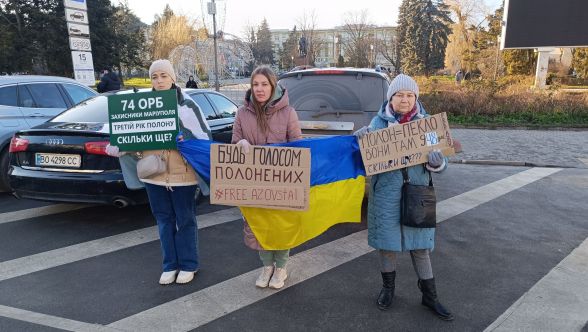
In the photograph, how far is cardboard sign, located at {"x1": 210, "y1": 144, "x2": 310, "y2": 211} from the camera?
10.4 feet

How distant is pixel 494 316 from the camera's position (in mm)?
3176

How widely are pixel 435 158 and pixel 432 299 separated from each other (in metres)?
1.12

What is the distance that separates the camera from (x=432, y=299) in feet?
10.4

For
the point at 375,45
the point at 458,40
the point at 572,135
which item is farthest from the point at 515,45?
the point at 375,45

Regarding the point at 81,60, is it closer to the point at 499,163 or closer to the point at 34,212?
the point at 34,212

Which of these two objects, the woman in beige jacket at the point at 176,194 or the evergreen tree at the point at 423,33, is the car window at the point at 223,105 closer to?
the woman in beige jacket at the point at 176,194

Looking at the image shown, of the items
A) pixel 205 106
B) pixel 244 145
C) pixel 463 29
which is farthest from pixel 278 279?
pixel 463 29

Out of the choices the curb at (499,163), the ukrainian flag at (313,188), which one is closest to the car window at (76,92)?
the ukrainian flag at (313,188)

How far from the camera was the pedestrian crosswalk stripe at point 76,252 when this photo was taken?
13.1ft

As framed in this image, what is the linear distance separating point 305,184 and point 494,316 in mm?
1807

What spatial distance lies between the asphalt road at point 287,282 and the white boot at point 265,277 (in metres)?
0.08

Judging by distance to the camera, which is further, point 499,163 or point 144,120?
point 499,163

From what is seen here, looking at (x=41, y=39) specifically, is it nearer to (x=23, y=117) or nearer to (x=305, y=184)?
(x=23, y=117)

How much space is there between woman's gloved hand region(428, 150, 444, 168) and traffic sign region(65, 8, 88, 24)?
43.7 feet
